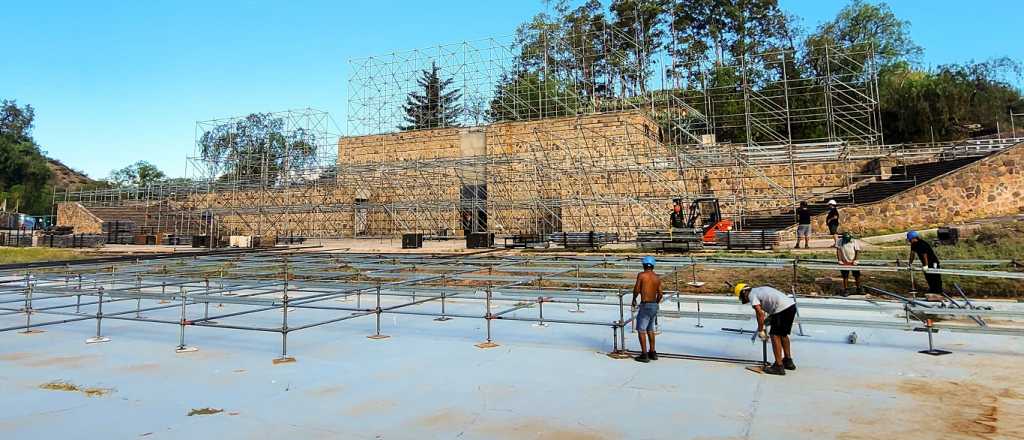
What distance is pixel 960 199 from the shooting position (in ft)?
68.1

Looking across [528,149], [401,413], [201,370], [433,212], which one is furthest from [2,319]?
[528,149]

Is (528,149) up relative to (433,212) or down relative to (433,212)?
up

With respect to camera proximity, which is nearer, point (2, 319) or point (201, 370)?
point (201, 370)

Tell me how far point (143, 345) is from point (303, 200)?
3056 centimetres

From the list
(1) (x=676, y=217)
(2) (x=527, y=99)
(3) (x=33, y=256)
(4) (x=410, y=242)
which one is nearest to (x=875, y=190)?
(1) (x=676, y=217)

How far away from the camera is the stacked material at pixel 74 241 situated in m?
30.8

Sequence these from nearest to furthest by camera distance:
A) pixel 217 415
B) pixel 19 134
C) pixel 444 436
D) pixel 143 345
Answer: pixel 444 436
pixel 217 415
pixel 143 345
pixel 19 134

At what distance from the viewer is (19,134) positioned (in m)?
81.2

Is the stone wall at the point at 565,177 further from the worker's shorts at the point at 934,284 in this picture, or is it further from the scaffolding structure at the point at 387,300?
the worker's shorts at the point at 934,284

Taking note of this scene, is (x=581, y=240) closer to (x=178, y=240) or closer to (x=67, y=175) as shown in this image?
(x=178, y=240)

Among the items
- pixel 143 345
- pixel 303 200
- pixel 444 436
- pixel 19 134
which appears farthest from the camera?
pixel 19 134

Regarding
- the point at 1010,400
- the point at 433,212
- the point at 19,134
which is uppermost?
the point at 19,134

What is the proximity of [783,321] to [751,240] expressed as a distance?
13394mm

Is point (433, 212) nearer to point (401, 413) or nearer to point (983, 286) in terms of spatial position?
point (983, 286)
